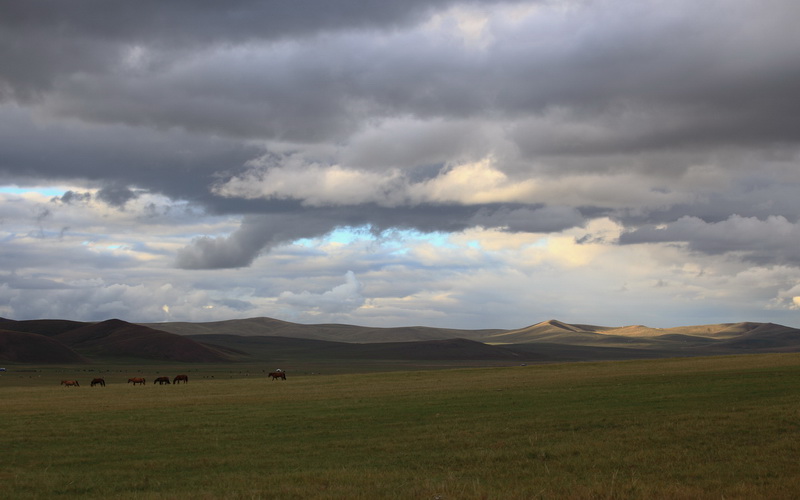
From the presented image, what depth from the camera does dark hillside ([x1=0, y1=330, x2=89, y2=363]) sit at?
17175 cm

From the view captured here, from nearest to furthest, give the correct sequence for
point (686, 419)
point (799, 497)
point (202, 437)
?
point (799, 497)
point (686, 419)
point (202, 437)

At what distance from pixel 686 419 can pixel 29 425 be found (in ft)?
91.9

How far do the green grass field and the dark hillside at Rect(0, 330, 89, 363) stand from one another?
154217 mm

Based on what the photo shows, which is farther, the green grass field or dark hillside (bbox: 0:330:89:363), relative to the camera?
dark hillside (bbox: 0:330:89:363)

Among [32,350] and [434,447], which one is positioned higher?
[434,447]

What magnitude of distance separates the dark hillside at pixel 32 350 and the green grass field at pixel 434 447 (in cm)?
15422

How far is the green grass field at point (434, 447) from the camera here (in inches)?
623

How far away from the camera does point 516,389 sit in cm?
4256

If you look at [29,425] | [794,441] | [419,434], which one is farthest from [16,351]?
[794,441]

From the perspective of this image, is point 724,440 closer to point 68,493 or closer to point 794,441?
point 794,441

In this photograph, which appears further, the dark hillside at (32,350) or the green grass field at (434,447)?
the dark hillside at (32,350)

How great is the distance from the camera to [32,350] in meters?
178

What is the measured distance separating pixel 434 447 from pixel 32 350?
605 ft

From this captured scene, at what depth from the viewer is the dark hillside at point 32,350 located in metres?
172
